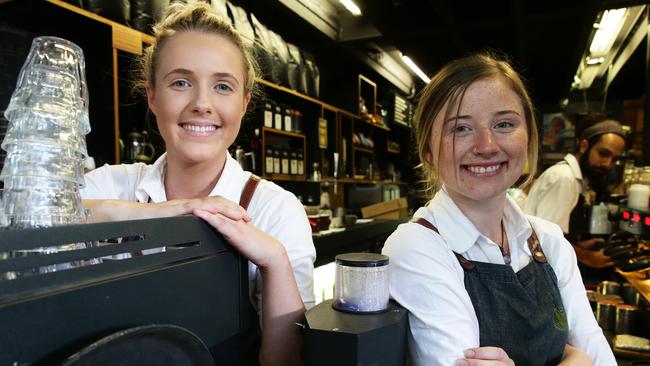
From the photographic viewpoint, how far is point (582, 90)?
778cm

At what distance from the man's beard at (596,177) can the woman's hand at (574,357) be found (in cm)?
242

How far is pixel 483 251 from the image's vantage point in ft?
3.52

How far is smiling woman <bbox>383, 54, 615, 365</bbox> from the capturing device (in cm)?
91

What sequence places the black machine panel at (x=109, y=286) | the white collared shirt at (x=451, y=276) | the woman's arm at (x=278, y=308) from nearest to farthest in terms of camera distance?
the black machine panel at (x=109, y=286) → the woman's arm at (x=278, y=308) → the white collared shirt at (x=451, y=276)

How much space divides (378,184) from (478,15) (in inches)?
96.6

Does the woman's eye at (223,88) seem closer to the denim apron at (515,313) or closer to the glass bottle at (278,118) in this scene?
the denim apron at (515,313)

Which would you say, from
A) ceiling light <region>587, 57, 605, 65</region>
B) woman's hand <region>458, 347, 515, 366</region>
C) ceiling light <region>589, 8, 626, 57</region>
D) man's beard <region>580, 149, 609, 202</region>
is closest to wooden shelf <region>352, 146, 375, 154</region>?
man's beard <region>580, 149, 609, 202</region>

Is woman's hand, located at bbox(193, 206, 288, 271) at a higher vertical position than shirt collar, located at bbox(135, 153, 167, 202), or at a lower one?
lower

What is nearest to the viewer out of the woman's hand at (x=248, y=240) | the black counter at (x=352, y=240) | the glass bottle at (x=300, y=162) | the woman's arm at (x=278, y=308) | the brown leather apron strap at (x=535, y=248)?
the woman's hand at (x=248, y=240)

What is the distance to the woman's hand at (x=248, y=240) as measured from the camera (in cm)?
66

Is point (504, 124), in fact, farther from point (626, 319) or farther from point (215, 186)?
point (626, 319)

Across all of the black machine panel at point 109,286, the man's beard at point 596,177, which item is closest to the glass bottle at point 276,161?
the man's beard at point 596,177

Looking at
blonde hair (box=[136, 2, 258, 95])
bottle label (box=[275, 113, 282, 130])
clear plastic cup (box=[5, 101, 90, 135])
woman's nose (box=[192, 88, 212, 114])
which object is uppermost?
bottle label (box=[275, 113, 282, 130])

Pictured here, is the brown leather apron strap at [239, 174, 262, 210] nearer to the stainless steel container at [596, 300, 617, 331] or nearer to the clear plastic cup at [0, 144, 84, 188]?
the clear plastic cup at [0, 144, 84, 188]
